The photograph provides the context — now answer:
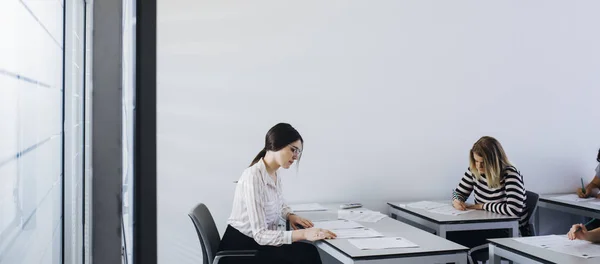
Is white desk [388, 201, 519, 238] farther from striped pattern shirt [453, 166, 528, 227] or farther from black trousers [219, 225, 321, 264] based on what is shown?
black trousers [219, 225, 321, 264]

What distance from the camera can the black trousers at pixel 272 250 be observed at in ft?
9.86

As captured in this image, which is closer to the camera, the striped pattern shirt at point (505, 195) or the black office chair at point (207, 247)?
the black office chair at point (207, 247)

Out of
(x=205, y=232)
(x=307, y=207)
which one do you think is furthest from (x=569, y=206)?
(x=205, y=232)

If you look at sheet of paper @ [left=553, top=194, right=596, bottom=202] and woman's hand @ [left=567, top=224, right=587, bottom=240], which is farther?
sheet of paper @ [left=553, top=194, right=596, bottom=202]

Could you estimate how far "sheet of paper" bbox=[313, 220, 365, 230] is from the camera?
3.20 metres

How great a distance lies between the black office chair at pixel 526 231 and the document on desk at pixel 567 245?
71 centimetres

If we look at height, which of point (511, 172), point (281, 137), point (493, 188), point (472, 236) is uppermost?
point (281, 137)

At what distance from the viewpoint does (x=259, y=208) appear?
2.99m

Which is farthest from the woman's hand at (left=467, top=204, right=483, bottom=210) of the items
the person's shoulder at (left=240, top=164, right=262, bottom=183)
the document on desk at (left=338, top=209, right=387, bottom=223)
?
the person's shoulder at (left=240, top=164, right=262, bottom=183)

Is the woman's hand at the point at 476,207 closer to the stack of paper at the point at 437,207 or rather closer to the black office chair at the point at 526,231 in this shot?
the stack of paper at the point at 437,207

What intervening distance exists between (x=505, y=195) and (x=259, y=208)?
184 cm

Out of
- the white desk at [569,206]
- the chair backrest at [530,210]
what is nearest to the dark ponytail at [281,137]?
the chair backrest at [530,210]

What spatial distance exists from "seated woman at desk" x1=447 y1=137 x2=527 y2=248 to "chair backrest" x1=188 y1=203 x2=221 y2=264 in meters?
1.60

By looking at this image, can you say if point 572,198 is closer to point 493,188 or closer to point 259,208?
point 493,188
